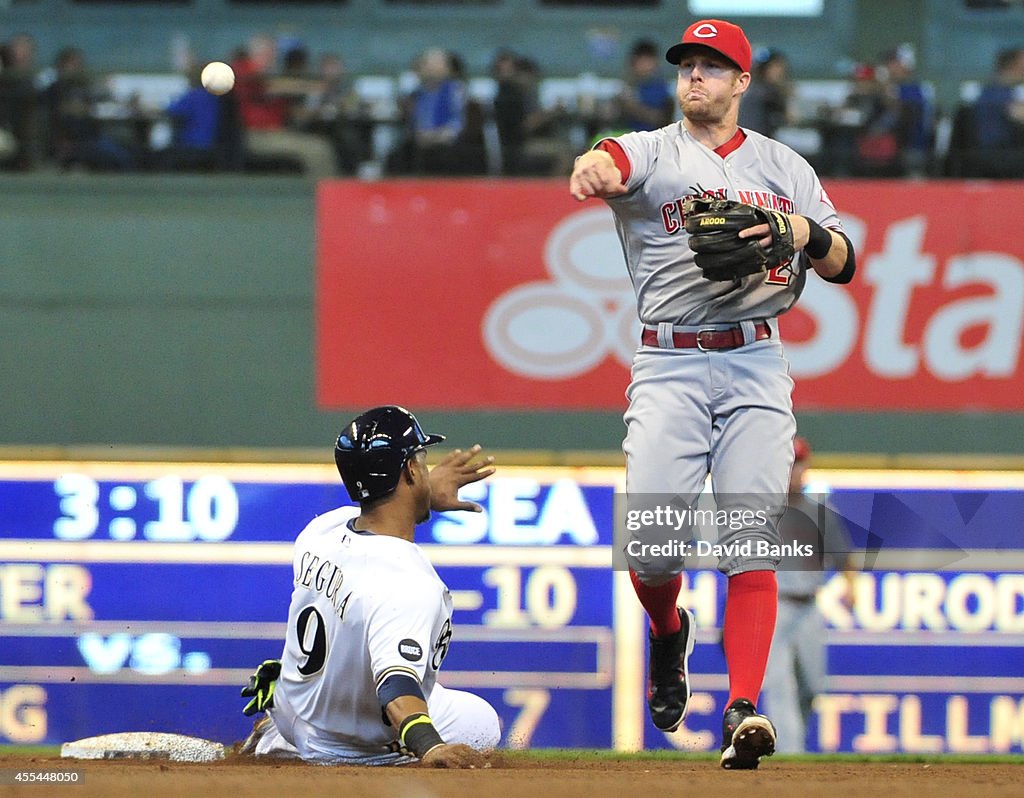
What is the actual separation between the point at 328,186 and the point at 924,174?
148 inches

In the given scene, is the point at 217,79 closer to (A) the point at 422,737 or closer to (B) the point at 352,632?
(B) the point at 352,632

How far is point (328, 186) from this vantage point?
34.2 ft

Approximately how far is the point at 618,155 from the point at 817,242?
590 mm

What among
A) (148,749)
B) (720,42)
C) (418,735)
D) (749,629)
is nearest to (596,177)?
(720,42)

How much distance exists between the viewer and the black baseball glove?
416 centimetres

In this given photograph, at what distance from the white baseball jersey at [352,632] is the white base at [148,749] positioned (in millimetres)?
326

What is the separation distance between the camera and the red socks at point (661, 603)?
470cm

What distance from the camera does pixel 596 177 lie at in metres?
4.22

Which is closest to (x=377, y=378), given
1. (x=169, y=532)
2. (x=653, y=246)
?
(x=169, y=532)

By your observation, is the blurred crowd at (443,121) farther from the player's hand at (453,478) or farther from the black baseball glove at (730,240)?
the black baseball glove at (730,240)

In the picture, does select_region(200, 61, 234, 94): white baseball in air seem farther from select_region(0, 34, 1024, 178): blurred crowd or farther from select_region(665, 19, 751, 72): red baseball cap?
select_region(665, 19, 751, 72): red baseball cap

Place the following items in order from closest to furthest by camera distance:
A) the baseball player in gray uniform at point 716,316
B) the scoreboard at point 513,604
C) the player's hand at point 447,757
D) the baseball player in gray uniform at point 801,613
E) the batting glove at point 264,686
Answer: the player's hand at point 447,757, the baseball player in gray uniform at point 716,316, the batting glove at point 264,686, the baseball player in gray uniform at point 801,613, the scoreboard at point 513,604

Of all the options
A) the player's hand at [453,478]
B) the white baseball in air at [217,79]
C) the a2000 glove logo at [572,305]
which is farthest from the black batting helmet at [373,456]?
the white baseball in air at [217,79]

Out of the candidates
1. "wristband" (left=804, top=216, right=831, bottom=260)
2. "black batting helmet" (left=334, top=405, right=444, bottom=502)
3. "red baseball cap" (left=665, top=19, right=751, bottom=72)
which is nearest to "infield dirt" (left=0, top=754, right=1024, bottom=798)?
"black batting helmet" (left=334, top=405, right=444, bottom=502)
